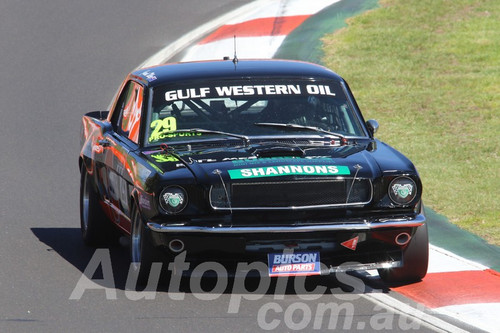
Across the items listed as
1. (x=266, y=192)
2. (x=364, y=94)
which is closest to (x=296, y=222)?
(x=266, y=192)

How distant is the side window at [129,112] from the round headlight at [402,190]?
6.38 ft

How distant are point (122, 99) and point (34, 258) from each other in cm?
153

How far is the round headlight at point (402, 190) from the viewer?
24.6ft

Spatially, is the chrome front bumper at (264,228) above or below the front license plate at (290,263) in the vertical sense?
above

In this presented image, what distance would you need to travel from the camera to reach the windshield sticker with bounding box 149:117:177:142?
8.23 metres

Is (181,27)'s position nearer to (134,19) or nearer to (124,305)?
(134,19)

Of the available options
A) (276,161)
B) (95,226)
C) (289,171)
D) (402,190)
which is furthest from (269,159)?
(95,226)

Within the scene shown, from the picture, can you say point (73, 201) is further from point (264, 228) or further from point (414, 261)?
point (414, 261)

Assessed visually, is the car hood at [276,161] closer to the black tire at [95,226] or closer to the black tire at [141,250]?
the black tire at [141,250]

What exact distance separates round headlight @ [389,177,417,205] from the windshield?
3.06ft

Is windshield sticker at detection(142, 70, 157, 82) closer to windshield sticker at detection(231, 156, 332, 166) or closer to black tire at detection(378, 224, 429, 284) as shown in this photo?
windshield sticker at detection(231, 156, 332, 166)

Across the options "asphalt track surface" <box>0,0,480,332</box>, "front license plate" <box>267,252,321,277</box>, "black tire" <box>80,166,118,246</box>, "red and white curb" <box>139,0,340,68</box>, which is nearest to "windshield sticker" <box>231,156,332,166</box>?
"front license plate" <box>267,252,321,277</box>

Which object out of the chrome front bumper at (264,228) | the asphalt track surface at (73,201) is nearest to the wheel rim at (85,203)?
the asphalt track surface at (73,201)

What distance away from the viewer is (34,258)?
28.7 ft
